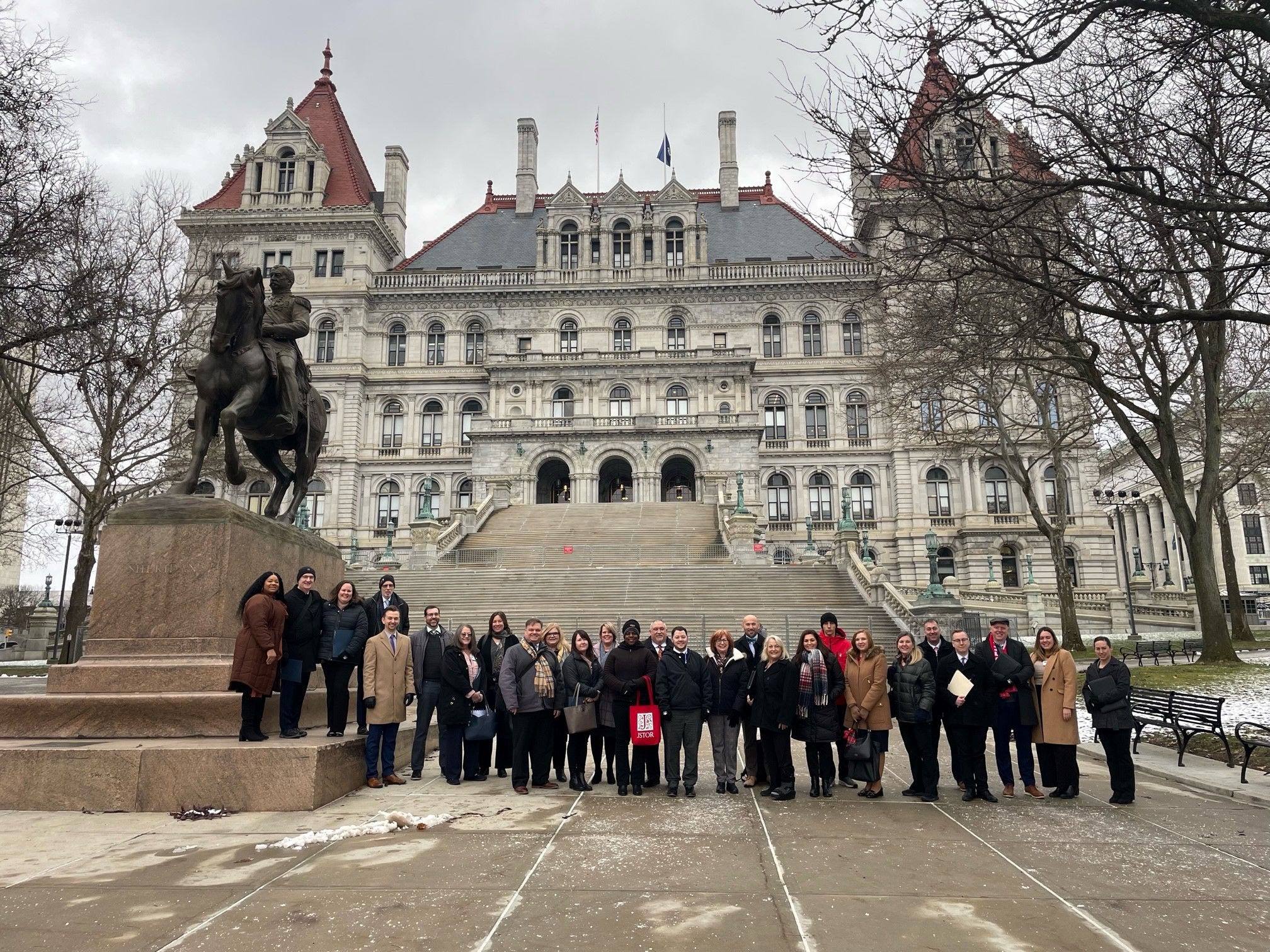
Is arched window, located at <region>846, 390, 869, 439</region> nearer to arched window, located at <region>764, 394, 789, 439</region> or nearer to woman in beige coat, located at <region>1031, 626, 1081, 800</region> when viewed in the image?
arched window, located at <region>764, 394, 789, 439</region>

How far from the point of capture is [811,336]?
5053 cm

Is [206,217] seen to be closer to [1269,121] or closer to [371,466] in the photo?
[371,466]

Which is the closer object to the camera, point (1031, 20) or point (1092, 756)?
point (1031, 20)

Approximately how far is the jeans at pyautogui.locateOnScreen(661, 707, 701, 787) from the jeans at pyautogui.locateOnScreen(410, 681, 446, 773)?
8.04ft

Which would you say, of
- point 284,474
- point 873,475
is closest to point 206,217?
point 873,475

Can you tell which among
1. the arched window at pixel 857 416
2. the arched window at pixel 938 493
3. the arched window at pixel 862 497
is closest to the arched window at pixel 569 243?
the arched window at pixel 857 416

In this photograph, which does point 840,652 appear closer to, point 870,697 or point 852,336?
point 870,697

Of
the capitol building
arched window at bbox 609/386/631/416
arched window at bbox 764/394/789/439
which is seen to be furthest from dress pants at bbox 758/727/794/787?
arched window at bbox 764/394/789/439

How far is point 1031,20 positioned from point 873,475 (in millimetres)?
41886

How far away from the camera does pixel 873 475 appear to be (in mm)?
48062

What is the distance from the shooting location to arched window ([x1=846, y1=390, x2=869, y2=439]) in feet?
160

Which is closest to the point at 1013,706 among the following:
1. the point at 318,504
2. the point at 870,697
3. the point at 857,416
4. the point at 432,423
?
the point at 870,697

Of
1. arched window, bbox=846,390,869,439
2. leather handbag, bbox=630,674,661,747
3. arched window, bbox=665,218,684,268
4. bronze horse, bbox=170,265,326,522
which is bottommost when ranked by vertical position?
leather handbag, bbox=630,674,661,747

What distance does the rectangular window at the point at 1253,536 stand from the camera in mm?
72750
